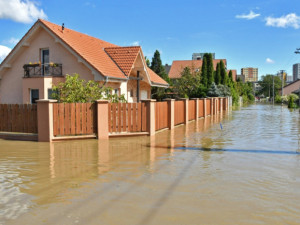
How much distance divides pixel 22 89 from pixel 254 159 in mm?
16438

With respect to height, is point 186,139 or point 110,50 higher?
point 110,50

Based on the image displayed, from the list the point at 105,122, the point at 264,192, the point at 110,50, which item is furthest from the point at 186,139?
the point at 110,50

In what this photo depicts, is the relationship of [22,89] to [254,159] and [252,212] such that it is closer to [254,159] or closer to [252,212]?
[254,159]

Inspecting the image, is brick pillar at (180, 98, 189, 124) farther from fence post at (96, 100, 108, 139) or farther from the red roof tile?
fence post at (96, 100, 108, 139)

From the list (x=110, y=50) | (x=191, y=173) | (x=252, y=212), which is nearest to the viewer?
(x=252, y=212)

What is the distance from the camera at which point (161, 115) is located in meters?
14.9

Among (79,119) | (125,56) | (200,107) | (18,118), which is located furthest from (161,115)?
(200,107)

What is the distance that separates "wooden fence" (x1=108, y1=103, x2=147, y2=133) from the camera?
41.2ft

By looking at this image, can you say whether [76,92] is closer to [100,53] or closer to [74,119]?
[74,119]

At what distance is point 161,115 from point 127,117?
2.44 metres

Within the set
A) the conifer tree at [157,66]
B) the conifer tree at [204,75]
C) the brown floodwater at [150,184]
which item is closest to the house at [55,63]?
the brown floodwater at [150,184]

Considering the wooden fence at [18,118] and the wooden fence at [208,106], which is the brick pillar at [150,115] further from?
the wooden fence at [208,106]

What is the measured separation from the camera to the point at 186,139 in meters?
12.6

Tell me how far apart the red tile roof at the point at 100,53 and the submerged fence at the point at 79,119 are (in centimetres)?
504
